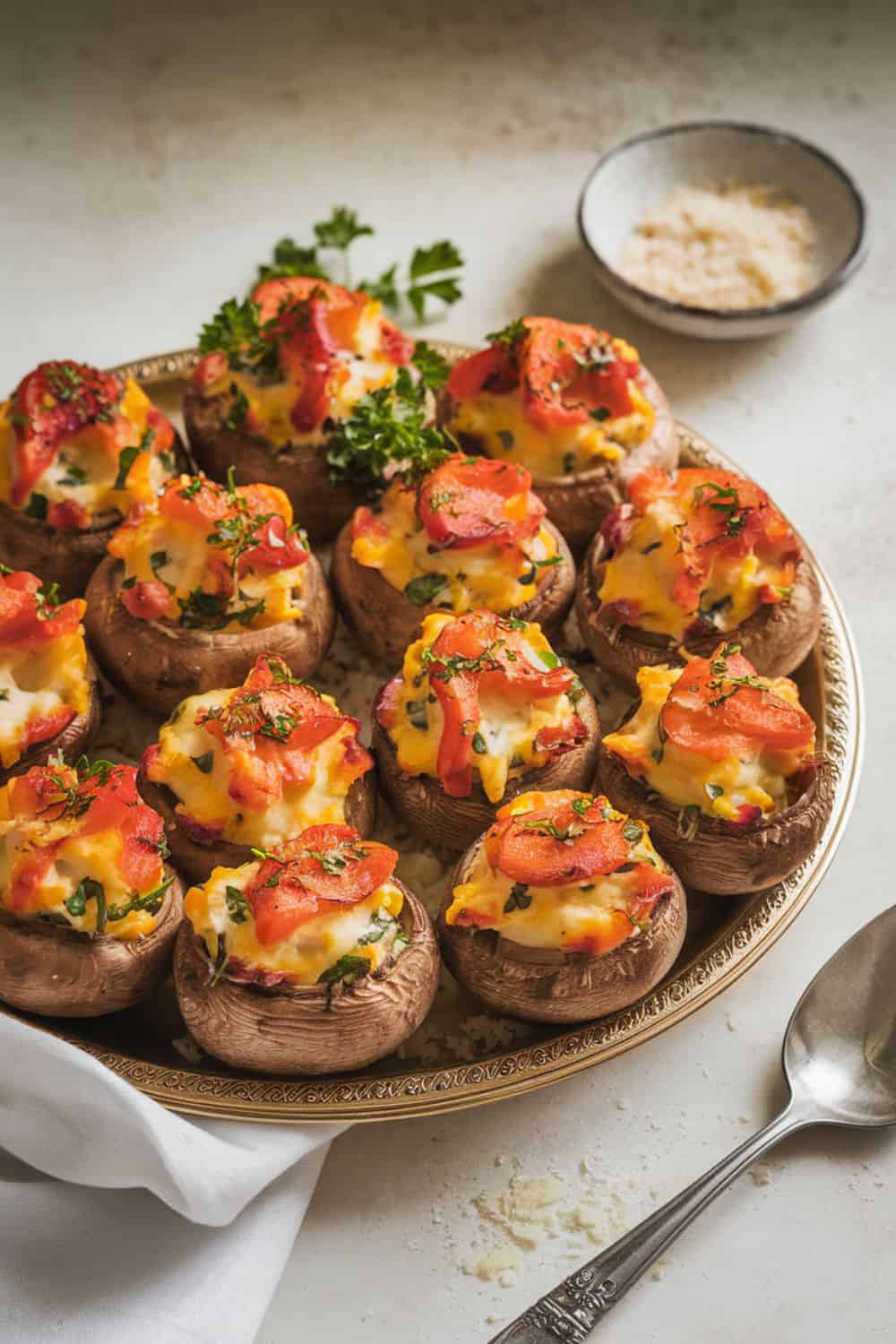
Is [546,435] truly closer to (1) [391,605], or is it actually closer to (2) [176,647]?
(1) [391,605]

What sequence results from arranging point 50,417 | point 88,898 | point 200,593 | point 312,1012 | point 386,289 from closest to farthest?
point 312,1012
point 88,898
point 200,593
point 50,417
point 386,289

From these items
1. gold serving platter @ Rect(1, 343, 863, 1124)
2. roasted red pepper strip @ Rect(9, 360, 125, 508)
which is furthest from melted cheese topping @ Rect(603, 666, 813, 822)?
roasted red pepper strip @ Rect(9, 360, 125, 508)

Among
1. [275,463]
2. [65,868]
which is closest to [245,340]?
[275,463]

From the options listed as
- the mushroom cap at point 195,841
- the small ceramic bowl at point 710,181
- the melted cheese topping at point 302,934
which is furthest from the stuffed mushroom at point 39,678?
the small ceramic bowl at point 710,181

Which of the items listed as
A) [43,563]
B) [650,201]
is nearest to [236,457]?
[43,563]

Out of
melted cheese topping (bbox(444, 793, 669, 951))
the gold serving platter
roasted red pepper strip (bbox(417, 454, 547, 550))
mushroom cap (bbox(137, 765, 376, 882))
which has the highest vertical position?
roasted red pepper strip (bbox(417, 454, 547, 550))

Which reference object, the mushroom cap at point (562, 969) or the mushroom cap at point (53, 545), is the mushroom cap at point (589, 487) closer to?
the mushroom cap at point (53, 545)

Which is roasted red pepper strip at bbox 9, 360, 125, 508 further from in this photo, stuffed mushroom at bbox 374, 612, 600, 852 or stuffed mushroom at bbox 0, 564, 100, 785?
stuffed mushroom at bbox 374, 612, 600, 852

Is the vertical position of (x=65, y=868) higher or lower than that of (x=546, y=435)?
lower
